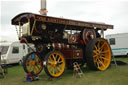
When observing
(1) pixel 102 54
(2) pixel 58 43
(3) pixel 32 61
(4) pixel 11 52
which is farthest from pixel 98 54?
(4) pixel 11 52

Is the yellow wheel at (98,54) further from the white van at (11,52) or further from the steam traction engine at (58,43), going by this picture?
the white van at (11,52)

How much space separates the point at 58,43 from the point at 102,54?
8.82 feet

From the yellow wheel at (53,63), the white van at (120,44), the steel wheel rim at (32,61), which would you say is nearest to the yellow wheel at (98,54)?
the yellow wheel at (53,63)

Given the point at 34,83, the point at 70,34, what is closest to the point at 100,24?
the point at 70,34

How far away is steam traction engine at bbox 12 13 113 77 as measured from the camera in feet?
20.2

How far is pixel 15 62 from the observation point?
12.8m

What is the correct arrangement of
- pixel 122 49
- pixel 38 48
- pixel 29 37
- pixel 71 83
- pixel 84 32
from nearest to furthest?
pixel 71 83, pixel 29 37, pixel 38 48, pixel 84 32, pixel 122 49

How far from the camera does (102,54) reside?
8250mm

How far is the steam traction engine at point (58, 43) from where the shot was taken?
20.2 ft

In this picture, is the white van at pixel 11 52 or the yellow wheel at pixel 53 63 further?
the white van at pixel 11 52

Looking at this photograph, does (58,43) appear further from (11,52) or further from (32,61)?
(11,52)

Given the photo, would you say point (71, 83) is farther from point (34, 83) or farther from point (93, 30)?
point (93, 30)

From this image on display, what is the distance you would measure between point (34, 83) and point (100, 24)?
4.72 m

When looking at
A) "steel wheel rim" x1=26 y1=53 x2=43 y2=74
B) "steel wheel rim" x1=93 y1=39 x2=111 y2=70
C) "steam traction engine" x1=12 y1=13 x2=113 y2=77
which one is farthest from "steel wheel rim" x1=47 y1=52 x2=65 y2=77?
"steel wheel rim" x1=93 y1=39 x2=111 y2=70
